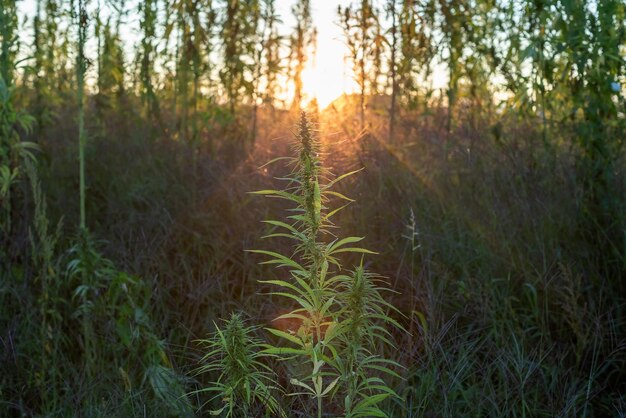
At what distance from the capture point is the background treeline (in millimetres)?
2703

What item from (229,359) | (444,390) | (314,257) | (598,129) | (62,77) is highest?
(62,77)

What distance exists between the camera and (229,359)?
5.62 ft

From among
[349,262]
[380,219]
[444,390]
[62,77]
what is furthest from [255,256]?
[62,77]

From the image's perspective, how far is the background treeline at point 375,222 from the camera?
2703 mm

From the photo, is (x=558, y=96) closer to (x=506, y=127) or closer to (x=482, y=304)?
(x=506, y=127)

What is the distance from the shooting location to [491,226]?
12.0ft

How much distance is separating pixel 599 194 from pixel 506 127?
2.09 m

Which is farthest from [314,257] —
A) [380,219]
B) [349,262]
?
[380,219]

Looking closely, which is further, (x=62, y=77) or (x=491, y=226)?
(x=62, y=77)

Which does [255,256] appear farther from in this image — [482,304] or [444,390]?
[444,390]

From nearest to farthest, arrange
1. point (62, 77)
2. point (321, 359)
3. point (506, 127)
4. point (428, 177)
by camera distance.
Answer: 1. point (321, 359)
2. point (428, 177)
3. point (506, 127)
4. point (62, 77)

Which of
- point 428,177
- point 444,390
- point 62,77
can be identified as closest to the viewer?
point 444,390

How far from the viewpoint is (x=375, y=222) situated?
12.8 ft

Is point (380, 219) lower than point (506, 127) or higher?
lower
